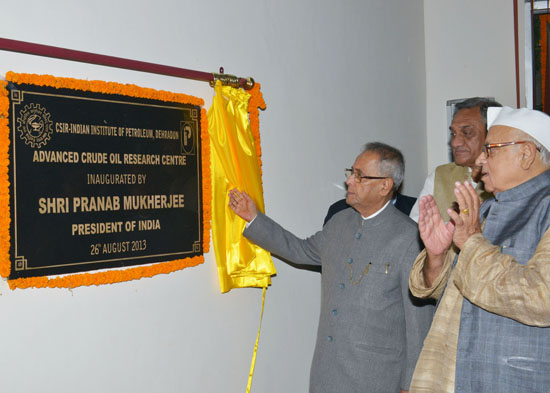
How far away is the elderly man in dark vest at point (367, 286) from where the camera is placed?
2.38 m

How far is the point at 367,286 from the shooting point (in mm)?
2443

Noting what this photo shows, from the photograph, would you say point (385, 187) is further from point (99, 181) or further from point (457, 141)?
point (99, 181)

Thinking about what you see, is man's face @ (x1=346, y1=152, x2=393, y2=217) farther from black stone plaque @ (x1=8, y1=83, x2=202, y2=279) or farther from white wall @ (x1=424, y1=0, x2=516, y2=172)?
white wall @ (x1=424, y1=0, x2=516, y2=172)

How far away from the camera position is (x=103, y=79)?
85.0 inches

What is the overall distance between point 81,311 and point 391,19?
2.88 meters

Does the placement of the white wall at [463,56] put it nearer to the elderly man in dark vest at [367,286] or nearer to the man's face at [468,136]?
the man's face at [468,136]

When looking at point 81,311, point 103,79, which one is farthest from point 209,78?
point 81,311

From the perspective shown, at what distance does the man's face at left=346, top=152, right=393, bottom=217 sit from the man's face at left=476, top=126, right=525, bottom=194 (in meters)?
0.84

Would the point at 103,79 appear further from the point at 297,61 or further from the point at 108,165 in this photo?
the point at 297,61

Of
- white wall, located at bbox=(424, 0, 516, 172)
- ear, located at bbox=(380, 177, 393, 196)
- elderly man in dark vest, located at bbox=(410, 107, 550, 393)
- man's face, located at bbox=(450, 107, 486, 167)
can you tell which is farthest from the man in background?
elderly man in dark vest, located at bbox=(410, 107, 550, 393)

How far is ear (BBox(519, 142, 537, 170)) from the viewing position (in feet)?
5.47

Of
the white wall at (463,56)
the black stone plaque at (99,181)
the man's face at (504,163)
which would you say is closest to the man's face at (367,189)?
the black stone plaque at (99,181)

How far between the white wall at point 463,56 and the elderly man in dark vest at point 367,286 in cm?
189

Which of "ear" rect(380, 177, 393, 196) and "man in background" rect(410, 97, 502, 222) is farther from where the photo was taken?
"man in background" rect(410, 97, 502, 222)
